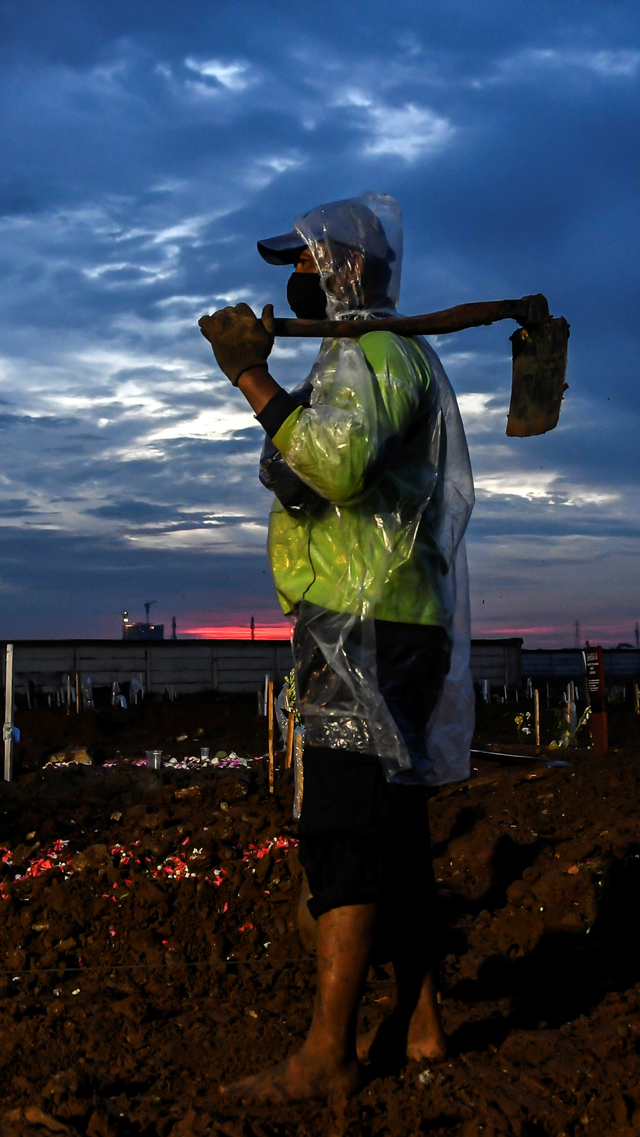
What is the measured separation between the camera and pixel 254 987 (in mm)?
3346

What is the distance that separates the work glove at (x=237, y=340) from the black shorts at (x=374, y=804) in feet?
2.01

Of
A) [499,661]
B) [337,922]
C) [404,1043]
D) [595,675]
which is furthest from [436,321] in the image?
[499,661]

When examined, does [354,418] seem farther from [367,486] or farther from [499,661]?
[499,661]

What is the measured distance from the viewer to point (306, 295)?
8.16 ft

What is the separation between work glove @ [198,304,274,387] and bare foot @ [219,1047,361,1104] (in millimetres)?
1358

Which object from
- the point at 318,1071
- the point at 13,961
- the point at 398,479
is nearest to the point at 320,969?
the point at 318,1071

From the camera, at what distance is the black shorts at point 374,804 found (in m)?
2.06

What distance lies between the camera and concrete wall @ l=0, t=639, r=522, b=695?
25969 millimetres

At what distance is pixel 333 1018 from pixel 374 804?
405 mm

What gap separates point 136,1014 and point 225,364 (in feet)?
5.99

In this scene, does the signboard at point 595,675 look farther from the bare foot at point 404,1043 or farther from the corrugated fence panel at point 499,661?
the corrugated fence panel at point 499,661

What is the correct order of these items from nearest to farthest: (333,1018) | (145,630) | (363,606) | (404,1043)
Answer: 1. (333,1018)
2. (363,606)
3. (404,1043)
4. (145,630)

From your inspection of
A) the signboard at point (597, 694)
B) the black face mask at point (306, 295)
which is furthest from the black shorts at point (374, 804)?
the signboard at point (597, 694)

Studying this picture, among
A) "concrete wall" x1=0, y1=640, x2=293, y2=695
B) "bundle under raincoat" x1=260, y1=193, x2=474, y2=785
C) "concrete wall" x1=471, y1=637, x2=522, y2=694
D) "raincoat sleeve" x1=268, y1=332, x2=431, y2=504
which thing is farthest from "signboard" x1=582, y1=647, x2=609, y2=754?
"concrete wall" x1=471, y1=637, x2=522, y2=694
